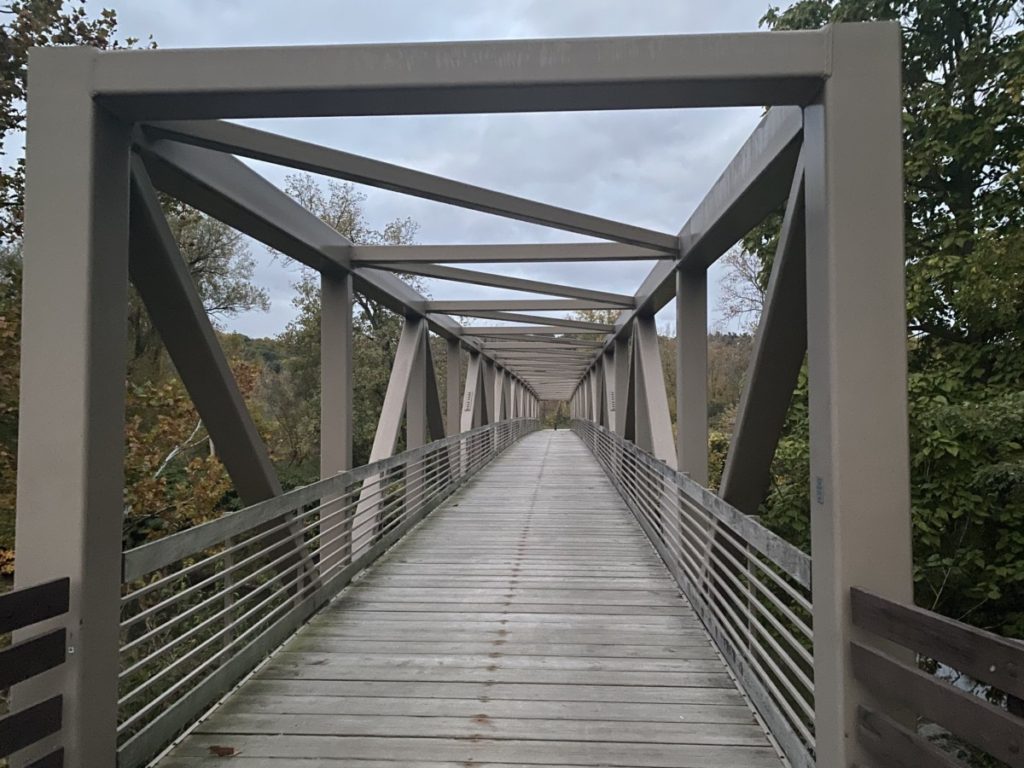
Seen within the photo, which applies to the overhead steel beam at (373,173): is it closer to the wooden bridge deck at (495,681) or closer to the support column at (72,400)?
the support column at (72,400)

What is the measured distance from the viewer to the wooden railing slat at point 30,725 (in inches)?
79.6

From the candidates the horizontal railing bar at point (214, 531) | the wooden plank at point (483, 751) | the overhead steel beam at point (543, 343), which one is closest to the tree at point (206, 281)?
the overhead steel beam at point (543, 343)

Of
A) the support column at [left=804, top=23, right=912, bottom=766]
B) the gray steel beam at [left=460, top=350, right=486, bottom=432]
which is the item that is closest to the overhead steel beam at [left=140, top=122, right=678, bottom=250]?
the support column at [left=804, top=23, right=912, bottom=766]

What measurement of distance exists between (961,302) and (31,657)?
7.08 metres

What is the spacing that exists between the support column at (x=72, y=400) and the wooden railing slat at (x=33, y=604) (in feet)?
0.21

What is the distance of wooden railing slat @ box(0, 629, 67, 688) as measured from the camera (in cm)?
200

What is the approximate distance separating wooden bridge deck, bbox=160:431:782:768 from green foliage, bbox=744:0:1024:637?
3.03 meters

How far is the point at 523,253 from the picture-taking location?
611 centimetres

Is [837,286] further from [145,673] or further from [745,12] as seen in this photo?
[745,12]

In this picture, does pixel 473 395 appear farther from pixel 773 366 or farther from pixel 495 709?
pixel 495 709

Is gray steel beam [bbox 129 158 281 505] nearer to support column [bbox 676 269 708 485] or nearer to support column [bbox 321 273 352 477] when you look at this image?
support column [bbox 321 273 352 477]

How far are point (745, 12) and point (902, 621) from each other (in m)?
11.1

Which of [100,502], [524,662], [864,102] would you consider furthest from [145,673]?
[864,102]

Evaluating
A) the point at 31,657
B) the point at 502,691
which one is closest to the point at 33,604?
the point at 31,657
